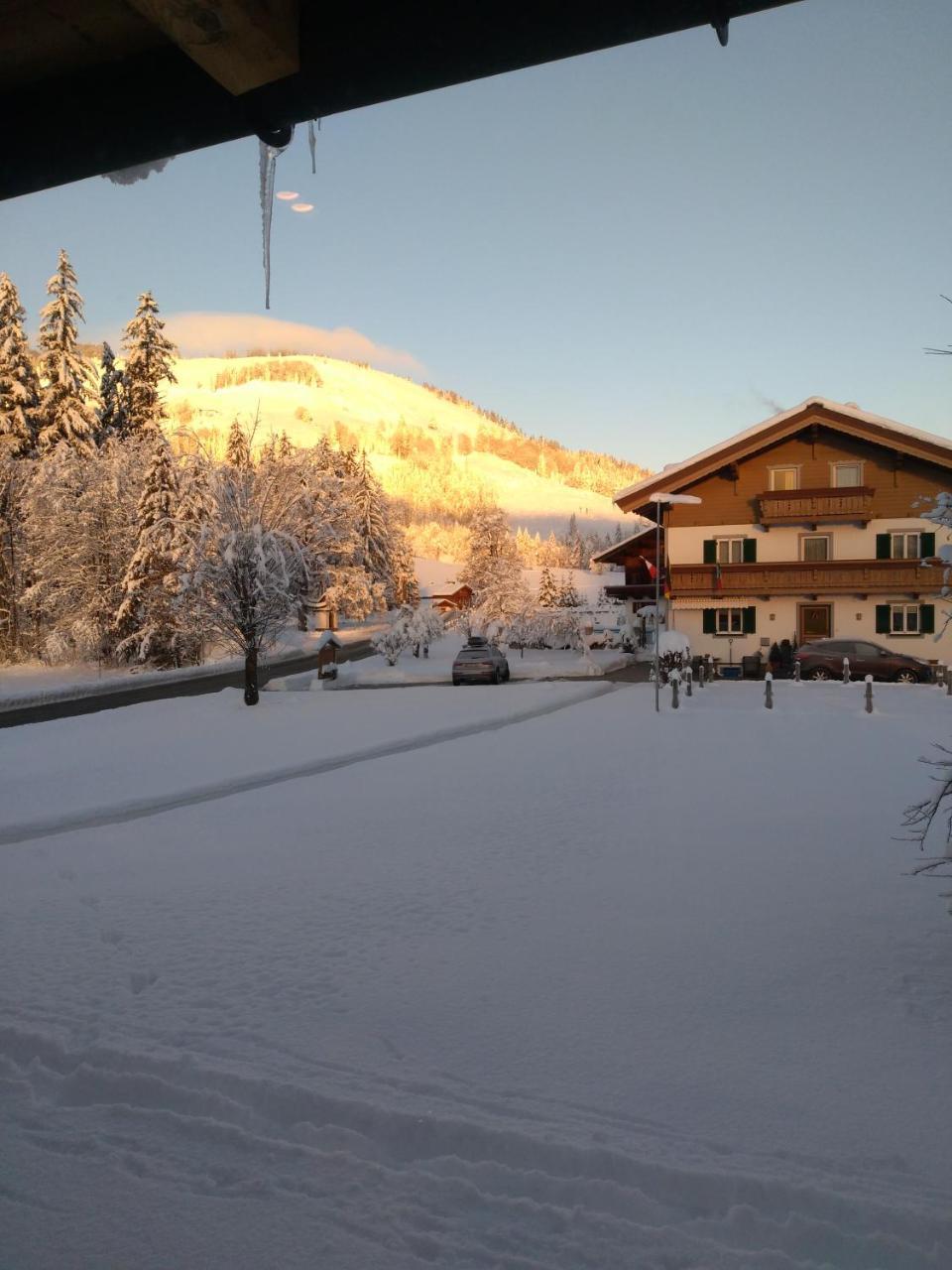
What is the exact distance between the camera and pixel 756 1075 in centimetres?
450

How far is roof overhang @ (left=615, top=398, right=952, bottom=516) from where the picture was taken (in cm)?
3234

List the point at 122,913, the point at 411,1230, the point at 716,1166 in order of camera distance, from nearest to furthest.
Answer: the point at 411,1230
the point at 716,1166
the point at 122,913

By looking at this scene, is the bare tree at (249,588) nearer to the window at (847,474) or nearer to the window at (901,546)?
the window at (847,474)

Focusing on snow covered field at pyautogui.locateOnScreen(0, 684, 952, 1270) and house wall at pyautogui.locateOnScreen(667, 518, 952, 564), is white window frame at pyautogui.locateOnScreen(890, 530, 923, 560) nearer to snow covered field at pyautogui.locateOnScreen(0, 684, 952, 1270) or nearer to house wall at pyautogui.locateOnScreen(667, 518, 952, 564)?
house wall at pyautogui.locateOnScreen(667, 518, 952, 564)

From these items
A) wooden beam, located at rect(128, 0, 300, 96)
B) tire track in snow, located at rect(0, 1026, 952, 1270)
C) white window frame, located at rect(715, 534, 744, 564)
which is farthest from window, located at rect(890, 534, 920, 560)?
wooden beam, located at rect(128, 0, 300, 96)

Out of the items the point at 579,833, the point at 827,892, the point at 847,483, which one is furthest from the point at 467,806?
the point at 847,483

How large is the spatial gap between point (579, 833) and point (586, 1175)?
634 centimetres

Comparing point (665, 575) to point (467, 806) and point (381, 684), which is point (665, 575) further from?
point (467, 806)

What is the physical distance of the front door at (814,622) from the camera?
35.3 m

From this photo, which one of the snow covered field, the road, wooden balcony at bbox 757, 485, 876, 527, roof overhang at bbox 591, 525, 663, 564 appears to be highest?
wooden balcony at bbox 757, 485, 876, 527

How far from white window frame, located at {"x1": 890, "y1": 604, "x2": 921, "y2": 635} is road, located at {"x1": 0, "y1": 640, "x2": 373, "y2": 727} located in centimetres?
2446

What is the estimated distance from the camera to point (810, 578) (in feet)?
112

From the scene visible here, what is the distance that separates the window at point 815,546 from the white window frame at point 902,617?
3183 mm

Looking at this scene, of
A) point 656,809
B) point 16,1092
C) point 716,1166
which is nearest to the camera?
point 716,1166
